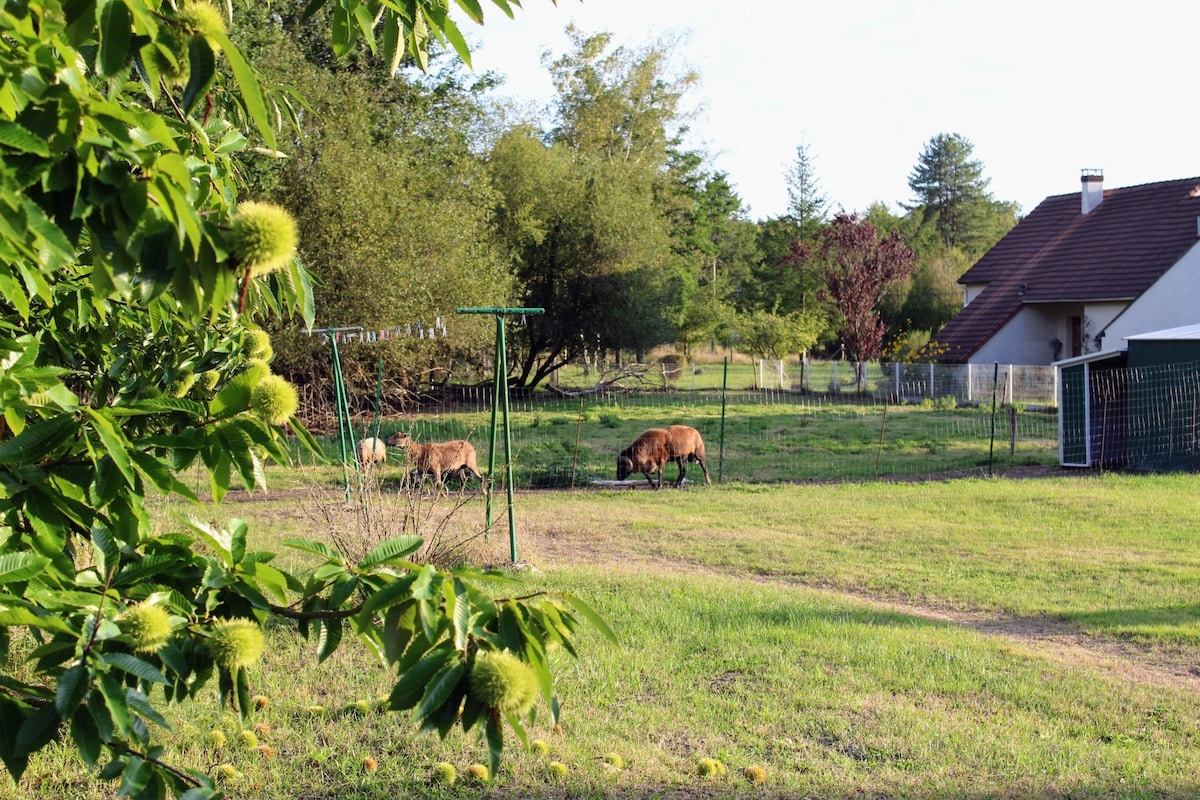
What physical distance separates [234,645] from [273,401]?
524 millimetres

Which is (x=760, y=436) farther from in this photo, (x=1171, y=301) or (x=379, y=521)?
(x=379, y=521)

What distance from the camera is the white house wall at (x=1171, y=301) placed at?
1064 inches

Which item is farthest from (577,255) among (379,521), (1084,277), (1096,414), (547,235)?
(379,521)

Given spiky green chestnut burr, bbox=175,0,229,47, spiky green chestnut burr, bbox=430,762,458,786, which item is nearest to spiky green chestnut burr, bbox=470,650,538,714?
spiky green chestnut burr, bbox=175,0,229,47

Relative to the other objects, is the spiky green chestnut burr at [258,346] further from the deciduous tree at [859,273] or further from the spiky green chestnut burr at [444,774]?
the deciduous tree at [859,273]

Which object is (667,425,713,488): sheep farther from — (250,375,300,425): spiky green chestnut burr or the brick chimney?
the brick chimney

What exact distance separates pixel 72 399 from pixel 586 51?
43.1 meters

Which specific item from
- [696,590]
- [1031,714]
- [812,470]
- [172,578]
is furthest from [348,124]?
[172,578]

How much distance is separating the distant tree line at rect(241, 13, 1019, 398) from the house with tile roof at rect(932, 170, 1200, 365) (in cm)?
284

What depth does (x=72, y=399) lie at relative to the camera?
2.35 metres

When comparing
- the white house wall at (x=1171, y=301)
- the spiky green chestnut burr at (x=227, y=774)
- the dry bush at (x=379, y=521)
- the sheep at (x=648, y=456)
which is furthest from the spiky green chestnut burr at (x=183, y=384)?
the white house wall at (x=1171, y=301)

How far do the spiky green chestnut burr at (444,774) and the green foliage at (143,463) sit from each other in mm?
2245

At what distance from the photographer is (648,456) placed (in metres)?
16.5

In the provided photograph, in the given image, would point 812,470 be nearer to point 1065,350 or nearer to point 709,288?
point 1065,350
